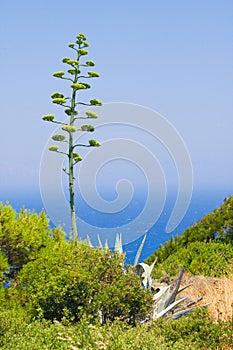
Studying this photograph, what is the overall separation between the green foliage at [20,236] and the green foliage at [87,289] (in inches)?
17.4

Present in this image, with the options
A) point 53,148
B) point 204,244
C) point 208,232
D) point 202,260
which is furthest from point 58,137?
point 208,232

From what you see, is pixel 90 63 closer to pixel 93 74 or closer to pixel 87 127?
pixel 93 74

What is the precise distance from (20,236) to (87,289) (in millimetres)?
1372

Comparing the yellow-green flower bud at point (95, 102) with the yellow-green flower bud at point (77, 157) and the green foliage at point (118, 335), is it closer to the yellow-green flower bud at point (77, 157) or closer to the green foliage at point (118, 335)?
the yellow-green flower bud at point (77, 157)

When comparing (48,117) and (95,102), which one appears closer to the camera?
(48,117)

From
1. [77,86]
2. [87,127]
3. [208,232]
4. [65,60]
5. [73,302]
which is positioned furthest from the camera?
[208,232]

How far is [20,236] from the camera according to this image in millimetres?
6695

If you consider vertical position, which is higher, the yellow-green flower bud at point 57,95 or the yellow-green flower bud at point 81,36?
the yellow-green flower bud at point 81,36

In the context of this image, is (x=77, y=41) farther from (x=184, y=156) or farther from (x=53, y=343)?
(x=53, y=343)

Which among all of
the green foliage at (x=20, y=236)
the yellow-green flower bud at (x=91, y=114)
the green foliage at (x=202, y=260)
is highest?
the yellow-green flower bud at (x=91, y=114)

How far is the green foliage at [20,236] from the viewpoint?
262 inches

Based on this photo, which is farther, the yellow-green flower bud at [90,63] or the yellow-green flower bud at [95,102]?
the yellow-green flower bud at [90,63]

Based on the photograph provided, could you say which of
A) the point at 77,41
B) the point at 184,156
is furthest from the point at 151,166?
the point at 77,41

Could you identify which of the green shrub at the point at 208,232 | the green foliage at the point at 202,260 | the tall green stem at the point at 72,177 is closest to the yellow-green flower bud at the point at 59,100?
the tall green stem at the point at 72,177
